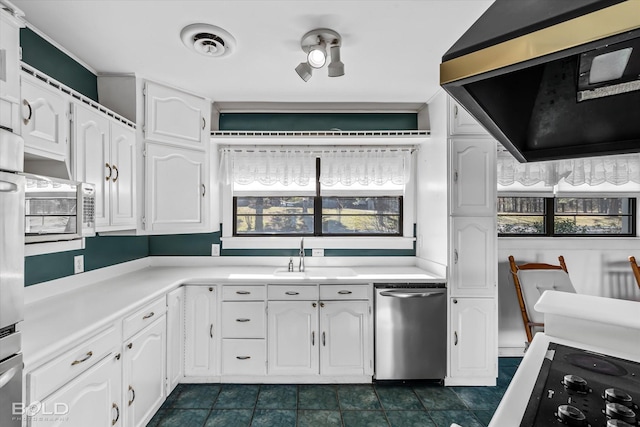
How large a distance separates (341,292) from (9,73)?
2.22m

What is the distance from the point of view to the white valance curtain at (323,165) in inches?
124

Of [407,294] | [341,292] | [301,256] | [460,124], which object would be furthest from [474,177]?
[301,256]

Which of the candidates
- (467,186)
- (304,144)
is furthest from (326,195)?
(467,186)

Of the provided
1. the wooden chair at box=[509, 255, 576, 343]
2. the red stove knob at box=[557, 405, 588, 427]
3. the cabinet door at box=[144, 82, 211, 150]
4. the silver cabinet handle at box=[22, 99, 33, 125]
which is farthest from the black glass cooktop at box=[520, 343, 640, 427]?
the cabinet door at box=[144, 82, 211, 150]

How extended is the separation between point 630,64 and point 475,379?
2.61m

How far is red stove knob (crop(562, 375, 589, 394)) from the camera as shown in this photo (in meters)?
0.84

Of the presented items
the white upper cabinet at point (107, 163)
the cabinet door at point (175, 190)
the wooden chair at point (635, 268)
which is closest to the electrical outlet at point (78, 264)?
the white upper cabinet at point (107, 163)

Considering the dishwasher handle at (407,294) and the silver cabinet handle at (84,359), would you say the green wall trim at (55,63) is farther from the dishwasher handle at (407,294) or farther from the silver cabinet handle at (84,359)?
the dishwasher handle at (407,294)

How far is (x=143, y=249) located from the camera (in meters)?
3.06

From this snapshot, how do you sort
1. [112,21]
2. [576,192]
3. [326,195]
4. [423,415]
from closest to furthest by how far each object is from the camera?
[112,21], [423,415], [576,192], [326,195]

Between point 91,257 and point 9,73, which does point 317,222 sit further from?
point 9,73

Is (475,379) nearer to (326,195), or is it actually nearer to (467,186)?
(467,186)

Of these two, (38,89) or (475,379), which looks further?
(475,379)

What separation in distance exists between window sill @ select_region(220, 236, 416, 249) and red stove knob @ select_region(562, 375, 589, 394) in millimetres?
2351
